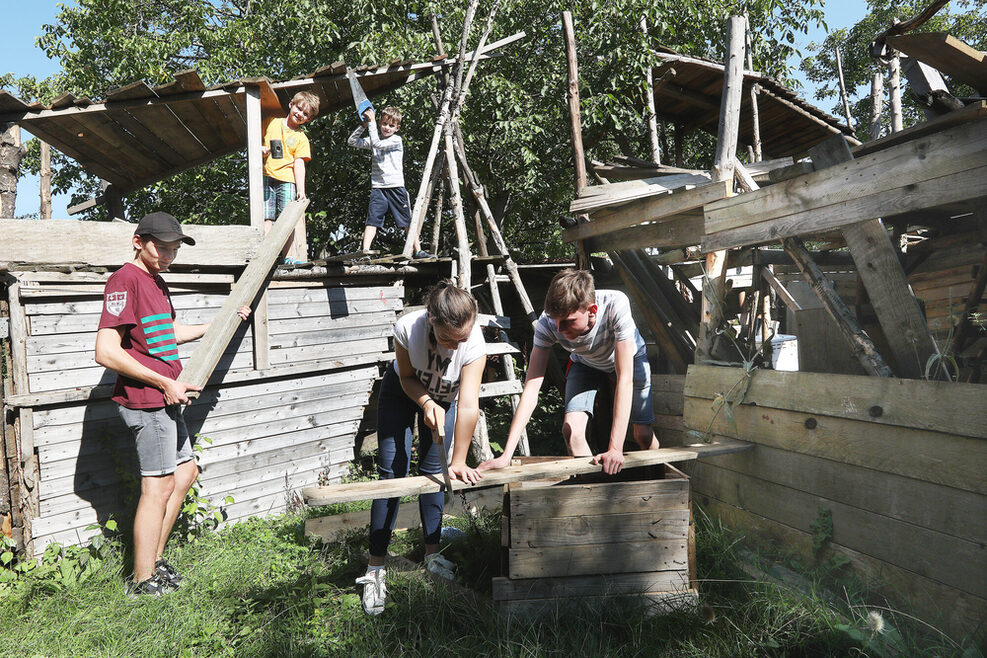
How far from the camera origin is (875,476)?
3.26 m

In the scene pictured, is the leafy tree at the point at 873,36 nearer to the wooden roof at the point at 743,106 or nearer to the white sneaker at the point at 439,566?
the wooden roof at the point at 743,106

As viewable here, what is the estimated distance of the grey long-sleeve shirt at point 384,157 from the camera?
252 inches

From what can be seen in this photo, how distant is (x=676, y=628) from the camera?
2941mm

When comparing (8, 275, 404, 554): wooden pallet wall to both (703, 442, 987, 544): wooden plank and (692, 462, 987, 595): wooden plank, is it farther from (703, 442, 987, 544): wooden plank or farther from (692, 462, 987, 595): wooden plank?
(703, 442, 987, 544): wooden plank

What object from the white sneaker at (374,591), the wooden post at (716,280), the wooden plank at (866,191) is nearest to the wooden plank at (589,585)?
the white sneaker at (374,591)

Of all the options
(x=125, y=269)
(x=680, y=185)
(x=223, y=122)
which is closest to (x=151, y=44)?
(x=223, y=122)

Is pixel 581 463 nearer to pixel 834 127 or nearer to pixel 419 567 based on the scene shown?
pixel 419 567

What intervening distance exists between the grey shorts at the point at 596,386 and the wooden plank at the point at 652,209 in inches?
51.6

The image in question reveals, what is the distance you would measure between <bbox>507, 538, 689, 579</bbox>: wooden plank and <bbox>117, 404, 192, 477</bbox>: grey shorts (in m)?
2.17

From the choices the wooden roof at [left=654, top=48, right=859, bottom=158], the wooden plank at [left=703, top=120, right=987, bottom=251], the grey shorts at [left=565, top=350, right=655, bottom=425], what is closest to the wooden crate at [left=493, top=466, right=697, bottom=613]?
the grey shorts at [left=565, top=350, right=655, bottom=425]

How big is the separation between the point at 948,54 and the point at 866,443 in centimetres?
213

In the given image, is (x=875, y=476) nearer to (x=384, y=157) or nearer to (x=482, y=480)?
(x=482, y=480)

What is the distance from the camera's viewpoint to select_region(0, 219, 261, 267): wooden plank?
13.5ft

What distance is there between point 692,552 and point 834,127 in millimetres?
6839
